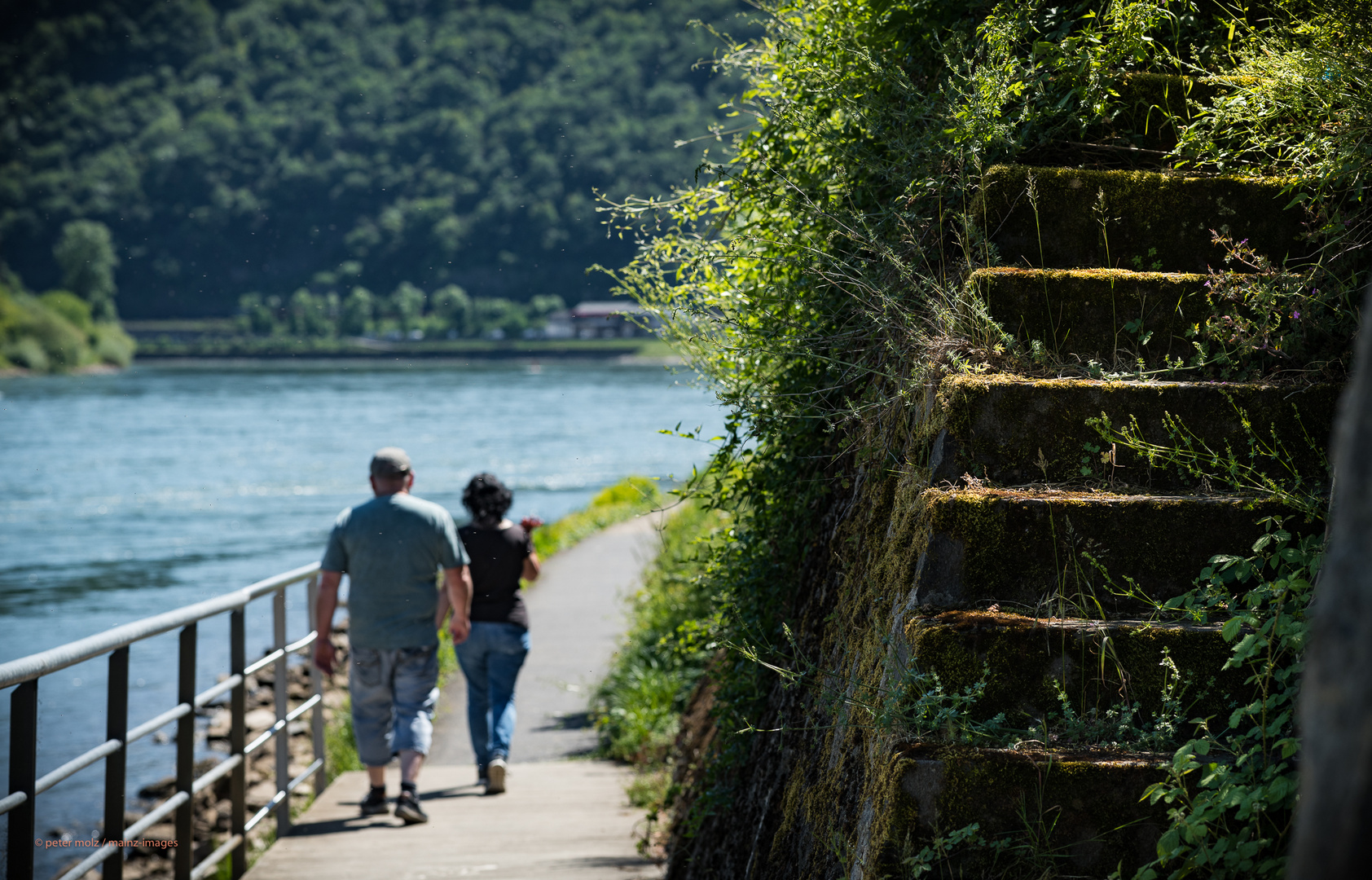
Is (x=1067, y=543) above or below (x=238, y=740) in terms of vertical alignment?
above

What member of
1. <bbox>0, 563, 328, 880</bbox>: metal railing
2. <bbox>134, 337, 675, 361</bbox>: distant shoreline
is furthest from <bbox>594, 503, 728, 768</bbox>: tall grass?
<bbox>134, 337, 675, 361</bbox>: distant shoreline

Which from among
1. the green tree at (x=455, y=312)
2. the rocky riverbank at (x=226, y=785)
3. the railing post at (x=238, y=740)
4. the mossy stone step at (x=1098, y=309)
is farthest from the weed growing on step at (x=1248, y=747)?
the green tree at (x=455, y=312)

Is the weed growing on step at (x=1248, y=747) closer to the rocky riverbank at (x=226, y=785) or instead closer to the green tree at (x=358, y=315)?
the rocky riverbank at (x=226, y=785)

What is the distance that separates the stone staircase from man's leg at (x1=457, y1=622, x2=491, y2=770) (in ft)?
14.7

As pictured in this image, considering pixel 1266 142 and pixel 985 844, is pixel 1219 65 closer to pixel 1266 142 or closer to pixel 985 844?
pixel 1266 142

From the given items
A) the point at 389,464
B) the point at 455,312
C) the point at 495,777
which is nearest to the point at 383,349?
the point at 455,312

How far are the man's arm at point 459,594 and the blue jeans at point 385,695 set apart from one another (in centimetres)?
23

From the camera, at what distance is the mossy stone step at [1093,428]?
96.2 inches

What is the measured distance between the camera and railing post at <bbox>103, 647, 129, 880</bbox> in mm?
3648

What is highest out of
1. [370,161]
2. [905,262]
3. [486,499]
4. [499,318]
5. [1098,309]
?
[370,161]

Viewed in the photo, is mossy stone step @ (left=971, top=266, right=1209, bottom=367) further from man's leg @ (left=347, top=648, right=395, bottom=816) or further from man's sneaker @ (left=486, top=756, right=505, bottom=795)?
man's sneaker @ (left=486, top=756, right=505, bottom=795)

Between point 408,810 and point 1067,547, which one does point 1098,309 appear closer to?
point 1067,547

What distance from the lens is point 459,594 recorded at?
234 inches

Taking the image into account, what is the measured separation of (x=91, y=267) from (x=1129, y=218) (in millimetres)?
136041
